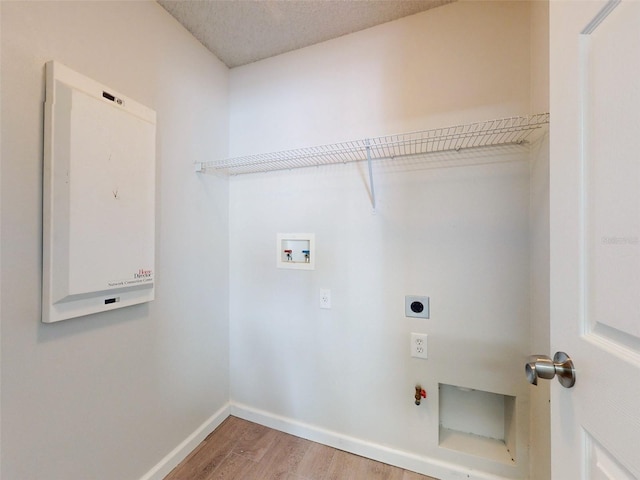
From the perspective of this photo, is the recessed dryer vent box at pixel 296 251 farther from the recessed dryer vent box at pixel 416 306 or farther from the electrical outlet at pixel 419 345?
the electrical outlet at pixel 419 345

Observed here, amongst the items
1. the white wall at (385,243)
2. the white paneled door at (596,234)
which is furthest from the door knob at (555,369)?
the white wall at (385,243)

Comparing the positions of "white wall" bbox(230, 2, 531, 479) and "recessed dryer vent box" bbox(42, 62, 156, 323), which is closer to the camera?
"recessed dryer vent box" bbox(42, 62, 156, 323)

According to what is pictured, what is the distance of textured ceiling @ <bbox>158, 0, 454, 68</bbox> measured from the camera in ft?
4.59

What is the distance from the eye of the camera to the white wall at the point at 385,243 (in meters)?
1.29

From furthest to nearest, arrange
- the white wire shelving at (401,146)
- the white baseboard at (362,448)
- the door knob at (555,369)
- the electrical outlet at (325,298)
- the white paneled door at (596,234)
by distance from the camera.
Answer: the electrical outlet at (325,298) < the white baseboard at (362,448) < the white wire shelving at (401,146) < the door knob at (555,369) < the white paneled door at (596,234)

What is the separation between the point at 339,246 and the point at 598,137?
1207 millimetres

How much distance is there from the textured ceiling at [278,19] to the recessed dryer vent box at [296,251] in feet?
4.13

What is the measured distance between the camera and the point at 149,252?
130 centimetres

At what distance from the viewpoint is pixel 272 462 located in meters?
1.51

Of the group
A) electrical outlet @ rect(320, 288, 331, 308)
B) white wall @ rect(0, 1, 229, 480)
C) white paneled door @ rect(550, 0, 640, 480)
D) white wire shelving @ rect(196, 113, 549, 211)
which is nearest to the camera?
white paneled door @ rect(550, 0, 640, 480)

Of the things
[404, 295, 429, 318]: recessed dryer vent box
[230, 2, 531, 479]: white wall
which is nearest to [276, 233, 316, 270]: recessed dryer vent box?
[230, 2, 531, 479]: white wall

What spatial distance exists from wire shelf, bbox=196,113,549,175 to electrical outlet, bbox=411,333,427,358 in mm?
1013

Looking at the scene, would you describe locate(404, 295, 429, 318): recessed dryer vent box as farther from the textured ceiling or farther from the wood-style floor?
the textured ceiling

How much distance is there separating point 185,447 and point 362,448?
1064 millimetres
